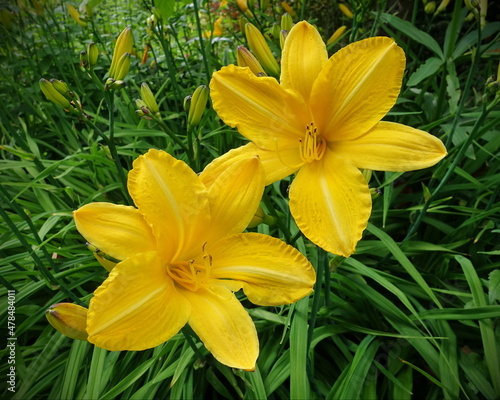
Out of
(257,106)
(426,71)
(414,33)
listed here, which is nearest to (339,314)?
(257,106)

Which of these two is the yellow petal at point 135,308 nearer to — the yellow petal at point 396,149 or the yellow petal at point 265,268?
the yellow petal at point 265,268

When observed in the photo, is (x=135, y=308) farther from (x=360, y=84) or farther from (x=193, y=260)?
(x=360, y=84)

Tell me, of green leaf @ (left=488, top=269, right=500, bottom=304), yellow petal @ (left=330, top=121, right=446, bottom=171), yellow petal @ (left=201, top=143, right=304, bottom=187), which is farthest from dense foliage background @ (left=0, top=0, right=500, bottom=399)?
yellow petal @ (left=330, top=121, right=446, bottom=171)

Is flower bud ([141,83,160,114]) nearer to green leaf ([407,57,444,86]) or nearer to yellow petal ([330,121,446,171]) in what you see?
yellow petal ([330,121,446,171])

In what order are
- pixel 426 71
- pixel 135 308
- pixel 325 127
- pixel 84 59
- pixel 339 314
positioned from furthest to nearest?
pixel 426 71, pixel 339 314, pixel 84 59, pixel 325 127, pixel 135 308

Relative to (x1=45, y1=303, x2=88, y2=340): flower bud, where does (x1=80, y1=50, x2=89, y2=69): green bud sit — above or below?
above

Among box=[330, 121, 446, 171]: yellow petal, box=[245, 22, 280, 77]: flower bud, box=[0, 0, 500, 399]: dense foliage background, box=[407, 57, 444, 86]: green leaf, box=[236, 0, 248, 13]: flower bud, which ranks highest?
box=[236, 0, 248, 13]: flower bud

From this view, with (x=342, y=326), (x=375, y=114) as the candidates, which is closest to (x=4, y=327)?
(x=342, y=326)
